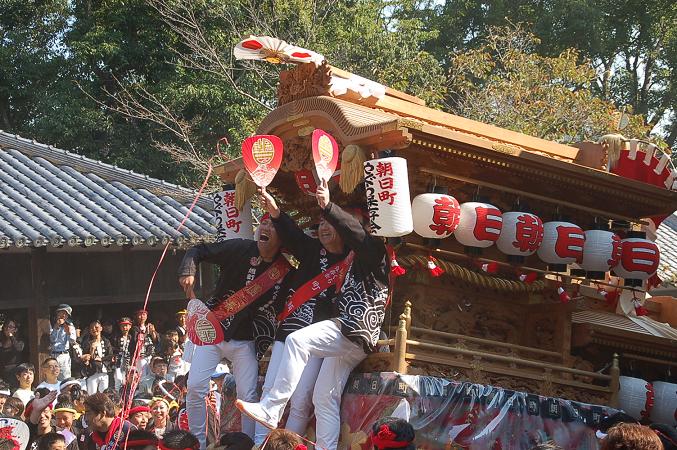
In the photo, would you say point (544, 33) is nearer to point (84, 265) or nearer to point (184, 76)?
point (184, 76)

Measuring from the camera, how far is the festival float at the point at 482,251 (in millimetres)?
6629

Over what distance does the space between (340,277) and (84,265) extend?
741 centimetres

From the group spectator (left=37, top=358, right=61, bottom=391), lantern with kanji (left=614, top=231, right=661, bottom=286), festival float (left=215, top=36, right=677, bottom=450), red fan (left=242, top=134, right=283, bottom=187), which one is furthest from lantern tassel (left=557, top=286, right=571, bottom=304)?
spectator (left=37, top=358, right=61, bottom=391)

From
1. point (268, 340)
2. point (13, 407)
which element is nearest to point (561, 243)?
point (268, 340)

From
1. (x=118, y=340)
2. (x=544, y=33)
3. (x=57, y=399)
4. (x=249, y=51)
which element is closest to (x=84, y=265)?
(x=118, y=340)

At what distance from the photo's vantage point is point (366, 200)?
7043mm

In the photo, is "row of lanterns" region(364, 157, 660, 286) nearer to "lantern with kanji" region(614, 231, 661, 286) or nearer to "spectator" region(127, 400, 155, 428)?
"lantern with kanji" region(614, 231, 661, 286)

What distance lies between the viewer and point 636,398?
314 inches

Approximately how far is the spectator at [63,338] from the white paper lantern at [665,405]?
736 centimetres

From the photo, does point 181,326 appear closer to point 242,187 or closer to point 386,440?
point 242,187

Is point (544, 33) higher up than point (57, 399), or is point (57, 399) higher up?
point (544, 33)

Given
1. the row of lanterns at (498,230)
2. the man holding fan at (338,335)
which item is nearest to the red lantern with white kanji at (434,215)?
the row of lanterns at (498,230)

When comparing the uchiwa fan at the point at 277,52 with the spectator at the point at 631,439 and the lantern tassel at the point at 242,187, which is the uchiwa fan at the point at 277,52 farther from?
the spectator at the point at 631,439

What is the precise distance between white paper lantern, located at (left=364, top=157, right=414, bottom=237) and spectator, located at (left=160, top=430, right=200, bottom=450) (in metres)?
1.93
